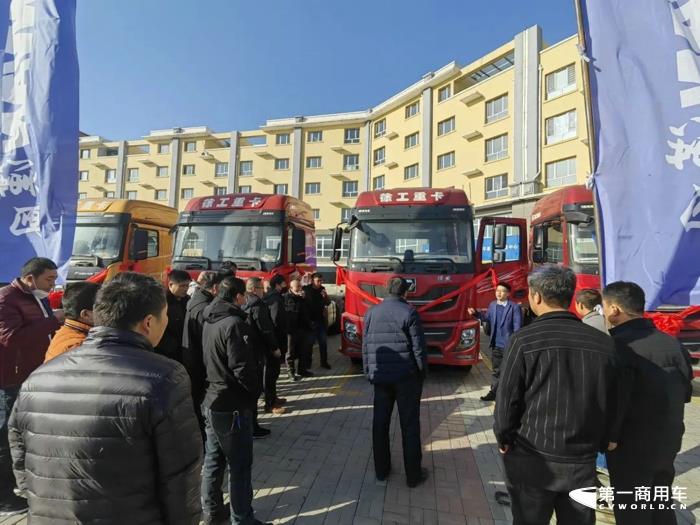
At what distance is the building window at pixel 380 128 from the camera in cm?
3403

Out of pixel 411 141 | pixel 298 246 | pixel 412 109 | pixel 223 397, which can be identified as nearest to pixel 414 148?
pixel 411 141

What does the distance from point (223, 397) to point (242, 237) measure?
5.32 m

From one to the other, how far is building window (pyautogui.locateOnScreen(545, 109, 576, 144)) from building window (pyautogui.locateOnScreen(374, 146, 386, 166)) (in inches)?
572

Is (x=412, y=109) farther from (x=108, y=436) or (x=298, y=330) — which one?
(x=108, y=436)

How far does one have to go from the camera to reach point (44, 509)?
4.51 feet

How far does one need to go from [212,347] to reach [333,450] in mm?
1985

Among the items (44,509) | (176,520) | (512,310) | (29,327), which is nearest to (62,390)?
(44,509)

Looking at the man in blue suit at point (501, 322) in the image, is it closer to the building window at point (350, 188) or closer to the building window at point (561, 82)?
the building window at point (561, 82)

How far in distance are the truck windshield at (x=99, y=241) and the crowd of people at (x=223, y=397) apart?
502 centimetres

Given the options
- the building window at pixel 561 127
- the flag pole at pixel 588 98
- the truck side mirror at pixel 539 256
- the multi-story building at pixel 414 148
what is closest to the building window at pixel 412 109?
the multi-story building at pixel 414 148

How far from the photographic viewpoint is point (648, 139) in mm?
2938

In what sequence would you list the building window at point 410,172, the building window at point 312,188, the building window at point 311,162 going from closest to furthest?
the building window at point 410,172 → the building window at point 312,188 → the building window at point 311,162

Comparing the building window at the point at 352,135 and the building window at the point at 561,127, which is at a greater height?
the building window at the point at 352,135

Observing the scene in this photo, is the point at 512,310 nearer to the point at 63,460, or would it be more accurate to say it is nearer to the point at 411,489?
the point at 411,489
